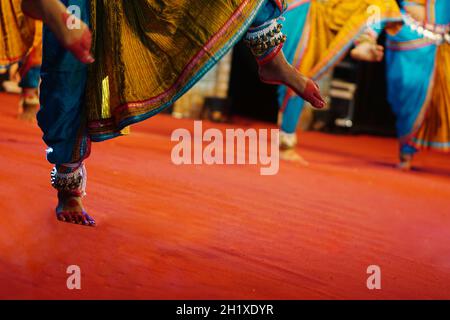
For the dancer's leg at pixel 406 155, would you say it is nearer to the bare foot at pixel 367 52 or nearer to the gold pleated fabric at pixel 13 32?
the bare foot at pixel 367 52

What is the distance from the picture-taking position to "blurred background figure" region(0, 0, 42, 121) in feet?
14.7

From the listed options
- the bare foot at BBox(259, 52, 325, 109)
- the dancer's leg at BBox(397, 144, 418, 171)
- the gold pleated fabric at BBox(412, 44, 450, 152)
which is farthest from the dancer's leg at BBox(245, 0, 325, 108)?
the dancer's leg at BBox(397, 144, 418, 171)

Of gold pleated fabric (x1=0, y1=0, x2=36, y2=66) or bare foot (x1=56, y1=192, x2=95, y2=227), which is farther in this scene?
gold pleated fabric (x1=0, y1=0, x2=36, y2=66)

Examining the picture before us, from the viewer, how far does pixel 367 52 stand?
4875 millimetres

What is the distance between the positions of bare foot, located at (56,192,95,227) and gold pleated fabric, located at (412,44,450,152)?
3907mm

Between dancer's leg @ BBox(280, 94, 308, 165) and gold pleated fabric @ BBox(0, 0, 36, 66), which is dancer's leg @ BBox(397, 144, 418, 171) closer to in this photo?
dancer's leg @ BBox(280, 94, 308, 165)

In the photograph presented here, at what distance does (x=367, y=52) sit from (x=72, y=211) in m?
2.88

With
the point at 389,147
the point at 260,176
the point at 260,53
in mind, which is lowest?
the point at 389,147

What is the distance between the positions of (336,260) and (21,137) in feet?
8.63

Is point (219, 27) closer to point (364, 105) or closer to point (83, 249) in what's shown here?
point (83, 249)

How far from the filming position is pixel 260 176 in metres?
4.39

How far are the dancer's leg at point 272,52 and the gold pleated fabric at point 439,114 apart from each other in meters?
3.61

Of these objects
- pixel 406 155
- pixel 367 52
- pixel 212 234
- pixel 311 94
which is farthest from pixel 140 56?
pixel 406 155

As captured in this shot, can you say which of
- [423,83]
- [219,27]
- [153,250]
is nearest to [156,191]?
[153,250]
